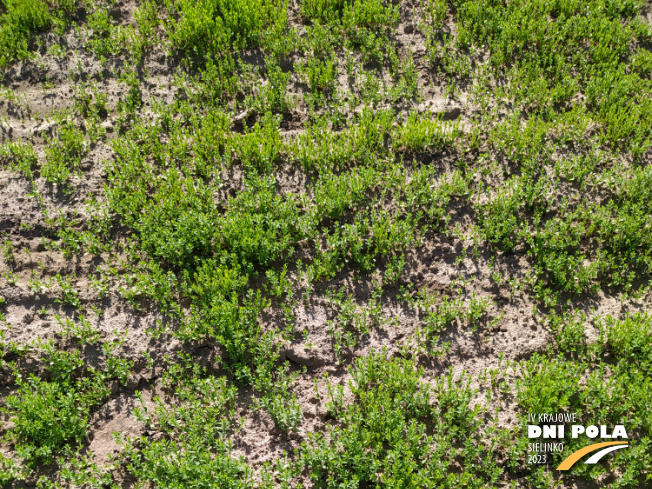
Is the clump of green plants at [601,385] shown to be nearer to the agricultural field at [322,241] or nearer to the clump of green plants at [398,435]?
the agricultural field at [322,241]

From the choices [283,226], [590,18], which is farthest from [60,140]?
[590,18]

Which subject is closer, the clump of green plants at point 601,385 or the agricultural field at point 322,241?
the clump of green plants at point 601,385

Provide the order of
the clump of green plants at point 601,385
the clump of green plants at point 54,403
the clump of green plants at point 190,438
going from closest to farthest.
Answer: the clump of green plants at point 190,438 < the clump of green plants at point 601,385 < the clump of green plants at point 54,403

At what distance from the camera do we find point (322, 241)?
6.00 m

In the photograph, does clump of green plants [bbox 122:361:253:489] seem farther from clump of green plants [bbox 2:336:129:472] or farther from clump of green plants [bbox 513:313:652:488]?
clump of green plants [bbox 513:313:652:488]

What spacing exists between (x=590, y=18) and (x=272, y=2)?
→ 18.4 ft

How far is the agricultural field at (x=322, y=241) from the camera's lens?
4516mm

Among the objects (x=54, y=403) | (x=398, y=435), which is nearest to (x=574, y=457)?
(x=398, y=435)
